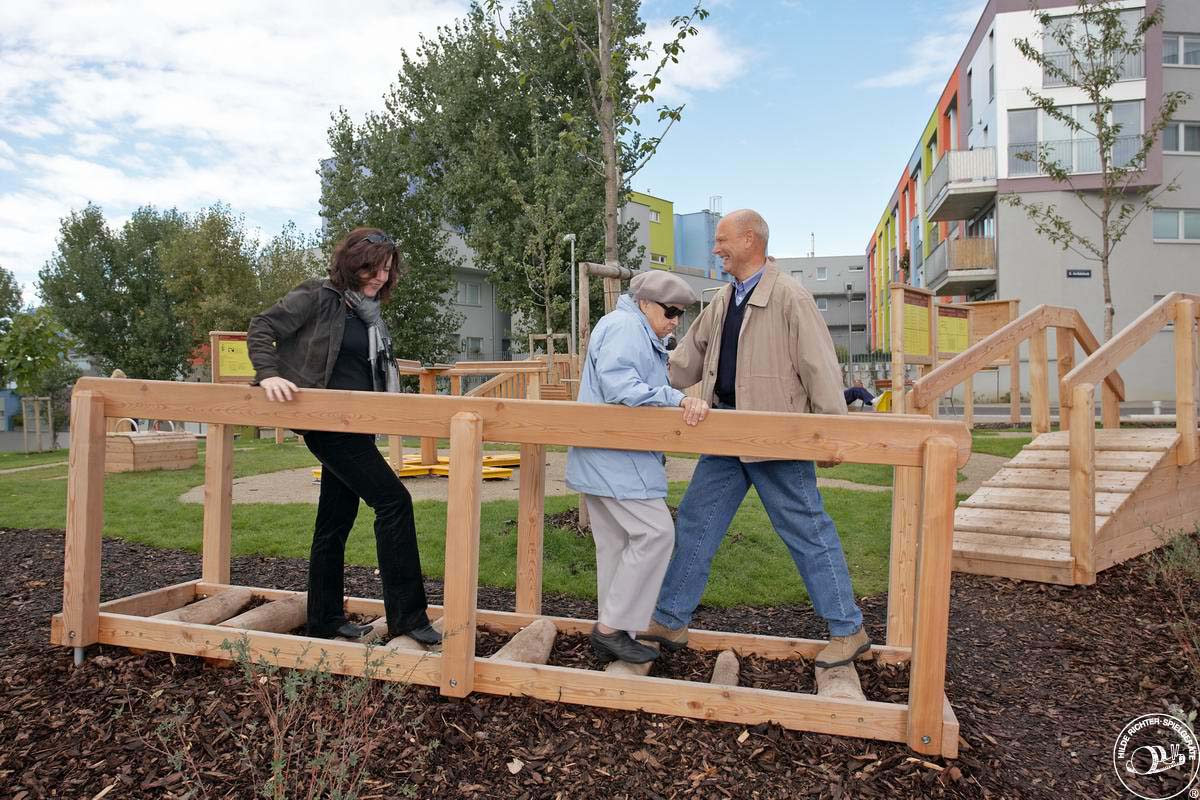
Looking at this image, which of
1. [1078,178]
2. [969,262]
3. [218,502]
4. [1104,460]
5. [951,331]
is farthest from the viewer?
[969,262]

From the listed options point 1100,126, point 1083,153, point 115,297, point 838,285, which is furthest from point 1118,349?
point 838,285

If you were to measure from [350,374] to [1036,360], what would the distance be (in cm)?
719

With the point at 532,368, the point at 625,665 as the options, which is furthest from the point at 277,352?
the point at 532,368

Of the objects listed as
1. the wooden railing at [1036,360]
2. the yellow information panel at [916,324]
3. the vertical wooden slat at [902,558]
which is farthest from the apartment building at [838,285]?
the vertical wooden slat at [902,558]

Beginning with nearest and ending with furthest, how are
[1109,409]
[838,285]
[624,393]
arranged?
1. [624,393]
2. [1109,409]
3. [838,285]

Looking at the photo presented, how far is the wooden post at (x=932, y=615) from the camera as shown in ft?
9.00

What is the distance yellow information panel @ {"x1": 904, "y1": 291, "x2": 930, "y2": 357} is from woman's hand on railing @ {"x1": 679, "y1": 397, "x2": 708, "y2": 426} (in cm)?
842

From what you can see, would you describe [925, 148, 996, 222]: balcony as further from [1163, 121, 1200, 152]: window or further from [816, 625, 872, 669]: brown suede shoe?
[816, 625, 872, 669]: brown suede shoe

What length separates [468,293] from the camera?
4662 centimetres

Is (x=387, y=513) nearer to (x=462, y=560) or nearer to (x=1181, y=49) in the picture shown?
(x=462, y=560)

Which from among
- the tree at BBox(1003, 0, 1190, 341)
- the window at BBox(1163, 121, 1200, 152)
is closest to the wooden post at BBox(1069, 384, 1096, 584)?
the tree at BBox(1003, 0, 1190, 341)

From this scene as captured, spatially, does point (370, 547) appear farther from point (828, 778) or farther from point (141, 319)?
point (141, 319)

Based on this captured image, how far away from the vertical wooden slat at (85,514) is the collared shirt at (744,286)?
273cm

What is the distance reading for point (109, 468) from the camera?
425 inches
